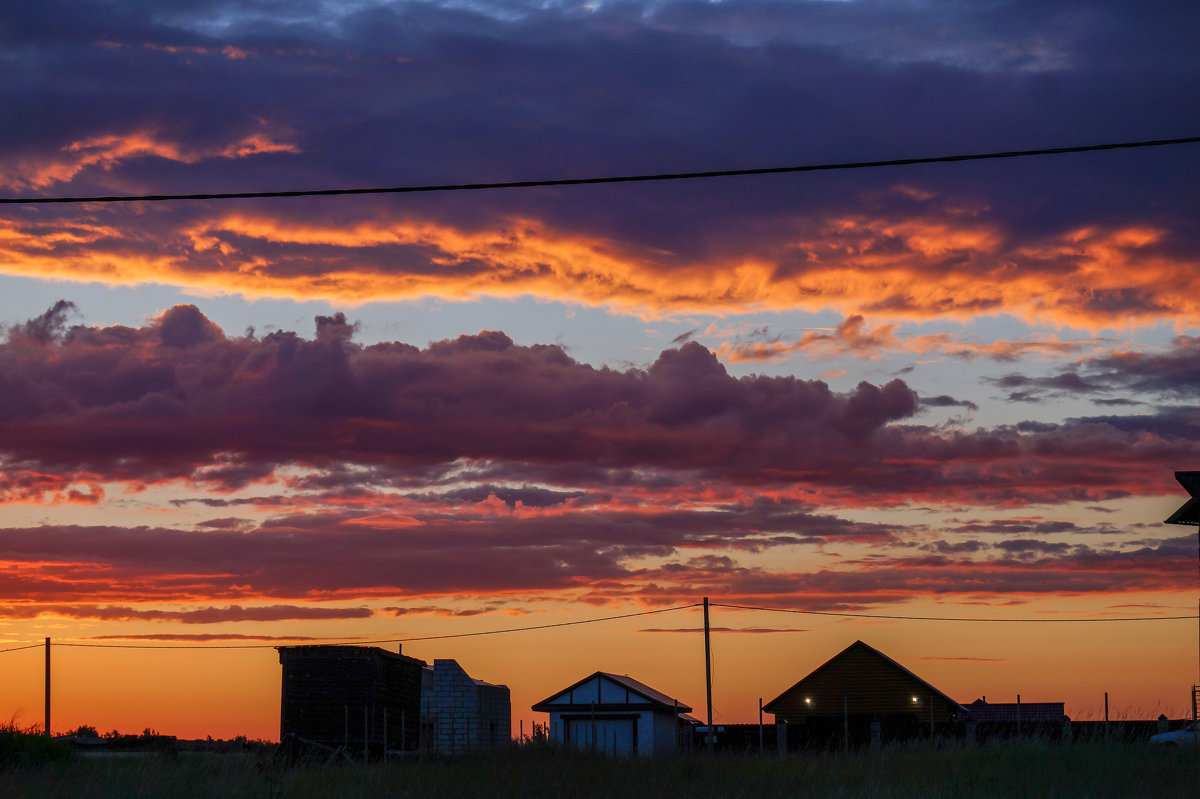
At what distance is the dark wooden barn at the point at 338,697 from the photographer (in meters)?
39.0

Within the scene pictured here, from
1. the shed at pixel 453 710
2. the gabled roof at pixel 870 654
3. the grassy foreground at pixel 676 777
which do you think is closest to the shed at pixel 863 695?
the gabled roof at pixel 870 654

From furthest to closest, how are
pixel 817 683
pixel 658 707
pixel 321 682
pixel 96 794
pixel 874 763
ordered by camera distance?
pixel 817 683 < pixel 658 707 < pixel 321 682 < pixel 874 763 < pixel 96 794

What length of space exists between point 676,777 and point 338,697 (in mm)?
18633

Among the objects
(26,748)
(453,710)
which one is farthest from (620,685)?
(26,748)

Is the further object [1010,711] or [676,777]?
[1010,711]

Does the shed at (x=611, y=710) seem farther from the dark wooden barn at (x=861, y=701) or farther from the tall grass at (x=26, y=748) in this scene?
the tall grass at (x=26, y=748)

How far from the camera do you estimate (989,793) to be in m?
20.5

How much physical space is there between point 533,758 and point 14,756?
39.2ft

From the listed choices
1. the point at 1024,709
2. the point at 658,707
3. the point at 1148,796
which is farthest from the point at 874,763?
the point at 1024,709

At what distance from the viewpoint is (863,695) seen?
6169 cm

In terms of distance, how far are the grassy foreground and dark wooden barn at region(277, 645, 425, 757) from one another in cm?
1153

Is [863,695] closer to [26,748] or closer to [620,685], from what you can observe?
[620,685]

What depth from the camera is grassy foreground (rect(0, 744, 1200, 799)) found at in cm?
2006

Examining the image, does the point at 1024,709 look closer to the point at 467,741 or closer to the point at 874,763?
the point at 467,741
